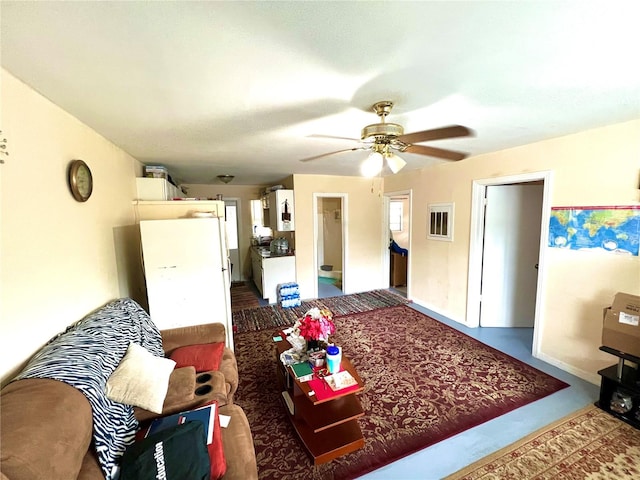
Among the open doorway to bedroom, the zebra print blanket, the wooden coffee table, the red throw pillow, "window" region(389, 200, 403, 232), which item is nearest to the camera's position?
the zebra print blanket

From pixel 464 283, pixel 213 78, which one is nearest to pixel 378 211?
pixel 464 283

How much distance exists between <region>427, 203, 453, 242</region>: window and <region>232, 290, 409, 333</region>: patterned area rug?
4.36 ft

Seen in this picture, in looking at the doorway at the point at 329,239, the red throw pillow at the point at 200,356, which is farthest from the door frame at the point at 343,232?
the red throw pillow at the point at 200,356

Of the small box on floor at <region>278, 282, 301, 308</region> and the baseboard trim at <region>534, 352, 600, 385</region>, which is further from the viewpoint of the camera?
the small box on floor at <region>278, 282, 301, 308</region>

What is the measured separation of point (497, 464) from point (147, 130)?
3.44 metres

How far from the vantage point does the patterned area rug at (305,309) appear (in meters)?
3.82

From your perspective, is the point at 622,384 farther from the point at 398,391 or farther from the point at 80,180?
the point at 80,180

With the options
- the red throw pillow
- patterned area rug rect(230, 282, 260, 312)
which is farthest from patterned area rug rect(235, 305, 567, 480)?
patterned area rug rect(230, 282, 260, 312)

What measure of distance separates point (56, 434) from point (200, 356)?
1130 millimetres

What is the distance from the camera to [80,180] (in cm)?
186

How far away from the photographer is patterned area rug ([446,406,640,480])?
1569 mm

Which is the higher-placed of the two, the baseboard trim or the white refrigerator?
the white refrigerator

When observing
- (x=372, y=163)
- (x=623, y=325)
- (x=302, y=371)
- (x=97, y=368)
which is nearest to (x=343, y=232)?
(x=372, y=163)

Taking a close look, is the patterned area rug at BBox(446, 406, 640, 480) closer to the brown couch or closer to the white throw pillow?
the brown couch
